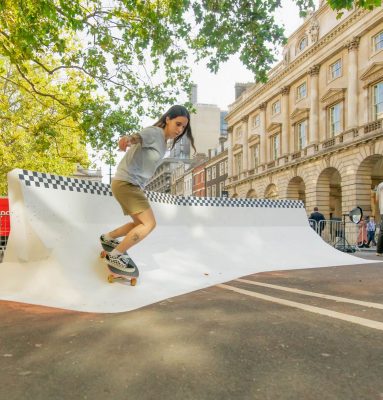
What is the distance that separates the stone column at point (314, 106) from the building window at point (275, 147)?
19.1ft

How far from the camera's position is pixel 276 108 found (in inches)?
1358

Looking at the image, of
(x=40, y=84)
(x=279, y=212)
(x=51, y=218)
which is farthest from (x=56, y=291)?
(x=40, y=84)

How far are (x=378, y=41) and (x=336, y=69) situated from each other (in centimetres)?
409

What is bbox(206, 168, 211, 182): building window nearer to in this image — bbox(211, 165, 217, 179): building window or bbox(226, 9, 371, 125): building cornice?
bbox(211, 165, 217, 179): building window

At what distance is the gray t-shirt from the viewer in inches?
152

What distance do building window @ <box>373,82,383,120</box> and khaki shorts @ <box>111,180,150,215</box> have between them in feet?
72.7

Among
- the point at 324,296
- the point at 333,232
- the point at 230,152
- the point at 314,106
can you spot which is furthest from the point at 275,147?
the point at 324,296

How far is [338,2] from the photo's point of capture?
5.09 meters

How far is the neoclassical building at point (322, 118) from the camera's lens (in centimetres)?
2300

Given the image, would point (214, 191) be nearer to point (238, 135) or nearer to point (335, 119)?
point (238, 135)

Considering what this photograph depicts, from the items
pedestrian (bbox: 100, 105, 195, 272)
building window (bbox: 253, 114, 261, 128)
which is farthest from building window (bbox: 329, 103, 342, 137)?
pedestrian (bbox: 100, 105, 195, 272)

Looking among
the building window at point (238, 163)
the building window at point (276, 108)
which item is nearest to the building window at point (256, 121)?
the building window at point (276, 108)

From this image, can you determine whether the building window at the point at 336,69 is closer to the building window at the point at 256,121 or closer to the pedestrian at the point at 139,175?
the building window at the point at 256,121

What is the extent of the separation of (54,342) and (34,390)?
71 cm
